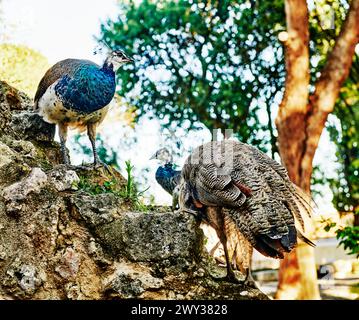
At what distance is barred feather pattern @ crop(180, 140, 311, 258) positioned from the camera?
6.91ft

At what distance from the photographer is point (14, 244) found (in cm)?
222

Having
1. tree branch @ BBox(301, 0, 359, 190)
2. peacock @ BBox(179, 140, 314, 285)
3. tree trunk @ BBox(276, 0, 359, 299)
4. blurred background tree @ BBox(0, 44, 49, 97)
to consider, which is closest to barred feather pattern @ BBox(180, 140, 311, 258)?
peacock @ BBox(179, 140, 314, 285)

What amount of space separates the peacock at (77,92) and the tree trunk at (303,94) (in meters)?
2.65

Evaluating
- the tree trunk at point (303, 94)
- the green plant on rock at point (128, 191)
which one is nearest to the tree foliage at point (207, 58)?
the tree trunk at point (303, 94)

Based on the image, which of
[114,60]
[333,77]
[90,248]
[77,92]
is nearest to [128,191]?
[90,248]

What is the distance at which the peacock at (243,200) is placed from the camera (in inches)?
83.2

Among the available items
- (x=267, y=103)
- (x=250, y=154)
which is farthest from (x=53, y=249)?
(x=267, y=103)

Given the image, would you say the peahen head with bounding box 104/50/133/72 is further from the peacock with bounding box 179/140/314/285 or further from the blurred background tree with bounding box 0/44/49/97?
the blurred background tree with bounding box 0/44/49/97

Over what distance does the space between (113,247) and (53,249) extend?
0.23m

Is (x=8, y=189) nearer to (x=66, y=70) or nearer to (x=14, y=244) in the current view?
(x=14, y=244)

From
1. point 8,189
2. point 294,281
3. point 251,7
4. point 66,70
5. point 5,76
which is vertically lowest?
point 294,281

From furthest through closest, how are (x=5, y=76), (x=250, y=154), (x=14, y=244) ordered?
(x=5, y=76), (x=250, y=154), (x=14, y=244)

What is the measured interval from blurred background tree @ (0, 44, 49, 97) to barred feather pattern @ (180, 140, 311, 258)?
77.7 inches

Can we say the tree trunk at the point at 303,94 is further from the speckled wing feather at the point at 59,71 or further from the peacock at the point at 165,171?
the speckled wing feather at the point at 59,71
